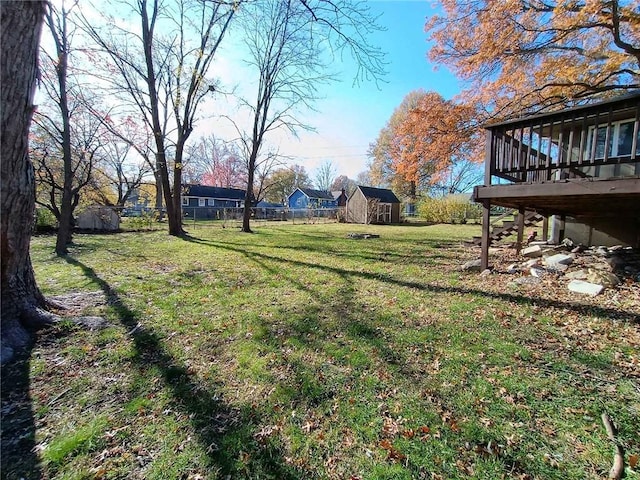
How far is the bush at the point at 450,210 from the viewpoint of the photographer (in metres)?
23.8

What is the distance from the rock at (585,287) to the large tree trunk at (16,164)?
22.7 feet

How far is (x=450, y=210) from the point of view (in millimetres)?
23984

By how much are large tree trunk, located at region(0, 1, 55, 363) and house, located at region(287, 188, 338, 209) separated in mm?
37380

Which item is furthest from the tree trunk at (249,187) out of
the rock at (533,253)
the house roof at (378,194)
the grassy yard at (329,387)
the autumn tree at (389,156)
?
the autumn tree at (389,156)

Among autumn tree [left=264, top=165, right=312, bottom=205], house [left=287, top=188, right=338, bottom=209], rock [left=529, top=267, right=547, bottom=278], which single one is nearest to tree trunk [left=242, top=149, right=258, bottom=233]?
rock [left=529, top=267, right=547, bottom=278]

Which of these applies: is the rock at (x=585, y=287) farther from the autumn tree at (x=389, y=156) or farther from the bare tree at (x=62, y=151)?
the autumn tree at (x=389, y=156)

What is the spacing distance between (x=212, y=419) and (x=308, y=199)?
131 ft

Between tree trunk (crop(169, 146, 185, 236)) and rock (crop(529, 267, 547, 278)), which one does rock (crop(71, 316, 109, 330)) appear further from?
tree trunk (crop(169, 146, 185, 236))

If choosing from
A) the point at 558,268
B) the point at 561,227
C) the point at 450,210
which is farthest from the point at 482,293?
the point at 450,210

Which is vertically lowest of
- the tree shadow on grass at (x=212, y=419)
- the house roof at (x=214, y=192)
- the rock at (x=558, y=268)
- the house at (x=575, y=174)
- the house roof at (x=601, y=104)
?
the tree shadow on grass at (x=212, y=419)

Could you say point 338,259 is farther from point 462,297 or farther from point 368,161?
point 368,161

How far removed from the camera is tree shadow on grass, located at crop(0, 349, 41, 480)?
1.58 meters

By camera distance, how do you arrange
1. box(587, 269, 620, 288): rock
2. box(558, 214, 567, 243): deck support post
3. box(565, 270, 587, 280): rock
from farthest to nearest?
box(558, 214, 567, 243): deck support post
box(565, 270, 587, 280): rock
box(587, 269, 620, 288): rock

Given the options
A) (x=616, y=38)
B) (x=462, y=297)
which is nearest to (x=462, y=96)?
(x=616, y=38)
